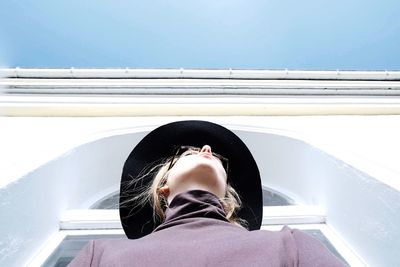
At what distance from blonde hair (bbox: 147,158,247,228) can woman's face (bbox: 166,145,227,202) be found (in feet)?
0.31

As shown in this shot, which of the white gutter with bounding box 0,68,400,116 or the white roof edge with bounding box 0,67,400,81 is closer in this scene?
the white gutter with bounding box 0,68,400,116

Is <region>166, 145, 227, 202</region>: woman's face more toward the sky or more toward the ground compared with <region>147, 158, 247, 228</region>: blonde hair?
more toward the sky

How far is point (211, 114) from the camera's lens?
395 centimetres

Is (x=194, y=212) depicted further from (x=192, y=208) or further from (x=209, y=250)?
(x=209, y=250)

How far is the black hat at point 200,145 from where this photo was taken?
186 cm

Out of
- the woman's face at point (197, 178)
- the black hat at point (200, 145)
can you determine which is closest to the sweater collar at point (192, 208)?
the woman's face at point (197, 178)

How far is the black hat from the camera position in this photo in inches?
73.1

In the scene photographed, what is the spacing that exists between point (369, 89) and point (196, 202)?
441 centimetres

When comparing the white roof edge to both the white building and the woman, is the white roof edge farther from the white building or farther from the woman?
the woman

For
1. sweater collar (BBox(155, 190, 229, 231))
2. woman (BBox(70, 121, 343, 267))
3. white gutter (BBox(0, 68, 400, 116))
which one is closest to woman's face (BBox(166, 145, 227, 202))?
woman (BBox(70, 121, 343, 267))

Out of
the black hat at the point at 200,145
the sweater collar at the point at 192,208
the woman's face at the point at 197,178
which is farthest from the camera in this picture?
the black hat at the point at 200,145

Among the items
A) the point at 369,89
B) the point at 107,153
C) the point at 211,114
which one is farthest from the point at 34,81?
the point at 369,89

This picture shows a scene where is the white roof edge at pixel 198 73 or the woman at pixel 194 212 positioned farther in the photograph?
the white roof edge at pixel 198 73

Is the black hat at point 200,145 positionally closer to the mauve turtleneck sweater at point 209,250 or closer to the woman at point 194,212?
the woman at point 194,212
